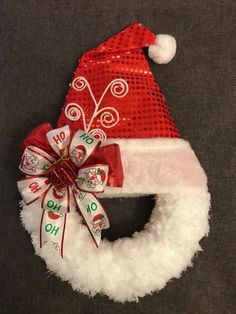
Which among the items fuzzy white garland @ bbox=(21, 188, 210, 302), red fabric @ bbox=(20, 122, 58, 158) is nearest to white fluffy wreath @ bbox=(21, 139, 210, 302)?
fuzzy white garland @ bbox=(21, 188, 210, 302)

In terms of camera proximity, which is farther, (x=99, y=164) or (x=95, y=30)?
(x=95, y=30)

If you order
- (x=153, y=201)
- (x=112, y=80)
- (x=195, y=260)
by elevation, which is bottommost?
(x=195, y=260)

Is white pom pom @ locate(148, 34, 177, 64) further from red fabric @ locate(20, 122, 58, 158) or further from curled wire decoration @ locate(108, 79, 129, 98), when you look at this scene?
red fabric @ locate(20, 122, 58, 158)

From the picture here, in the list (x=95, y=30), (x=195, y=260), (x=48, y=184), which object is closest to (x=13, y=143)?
(x=48, y=184)

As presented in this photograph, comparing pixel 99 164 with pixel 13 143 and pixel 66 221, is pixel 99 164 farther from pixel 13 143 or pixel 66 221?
pixel 13 143

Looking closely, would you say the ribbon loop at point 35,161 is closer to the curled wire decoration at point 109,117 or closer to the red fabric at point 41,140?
the red fabric at point 41,140
